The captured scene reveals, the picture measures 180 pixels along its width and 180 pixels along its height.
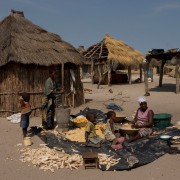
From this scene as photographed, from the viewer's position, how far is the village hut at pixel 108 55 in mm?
23975

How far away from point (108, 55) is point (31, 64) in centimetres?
1163

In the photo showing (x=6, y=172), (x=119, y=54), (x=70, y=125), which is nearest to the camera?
(x=6, y=172)

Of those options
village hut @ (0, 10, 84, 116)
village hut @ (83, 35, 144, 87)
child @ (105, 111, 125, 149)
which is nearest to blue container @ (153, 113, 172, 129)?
child @ (105, 111, 125, 149)

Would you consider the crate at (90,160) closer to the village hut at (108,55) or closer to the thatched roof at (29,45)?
the thatched roof at (29,45)

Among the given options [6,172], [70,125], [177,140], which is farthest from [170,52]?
[6,172]

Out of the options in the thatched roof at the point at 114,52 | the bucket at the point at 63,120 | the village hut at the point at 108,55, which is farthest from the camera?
the village hut at the point at 108,55

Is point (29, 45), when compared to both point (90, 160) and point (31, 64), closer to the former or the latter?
point (31, 64)

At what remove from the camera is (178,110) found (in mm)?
13094

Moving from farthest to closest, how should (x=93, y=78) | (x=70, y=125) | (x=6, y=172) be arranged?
(x=93, y=78)
(x=70, y=125)
(x=6, y=172)

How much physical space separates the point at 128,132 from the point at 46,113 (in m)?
2.89

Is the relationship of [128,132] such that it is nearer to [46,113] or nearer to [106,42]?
[46,113]

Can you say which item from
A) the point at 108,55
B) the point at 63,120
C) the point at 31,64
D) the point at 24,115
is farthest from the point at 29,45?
the point at 108,55

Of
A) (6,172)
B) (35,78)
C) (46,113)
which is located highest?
(35,78)

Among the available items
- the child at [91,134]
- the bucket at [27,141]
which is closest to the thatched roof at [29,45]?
the bucket at [27,141]
